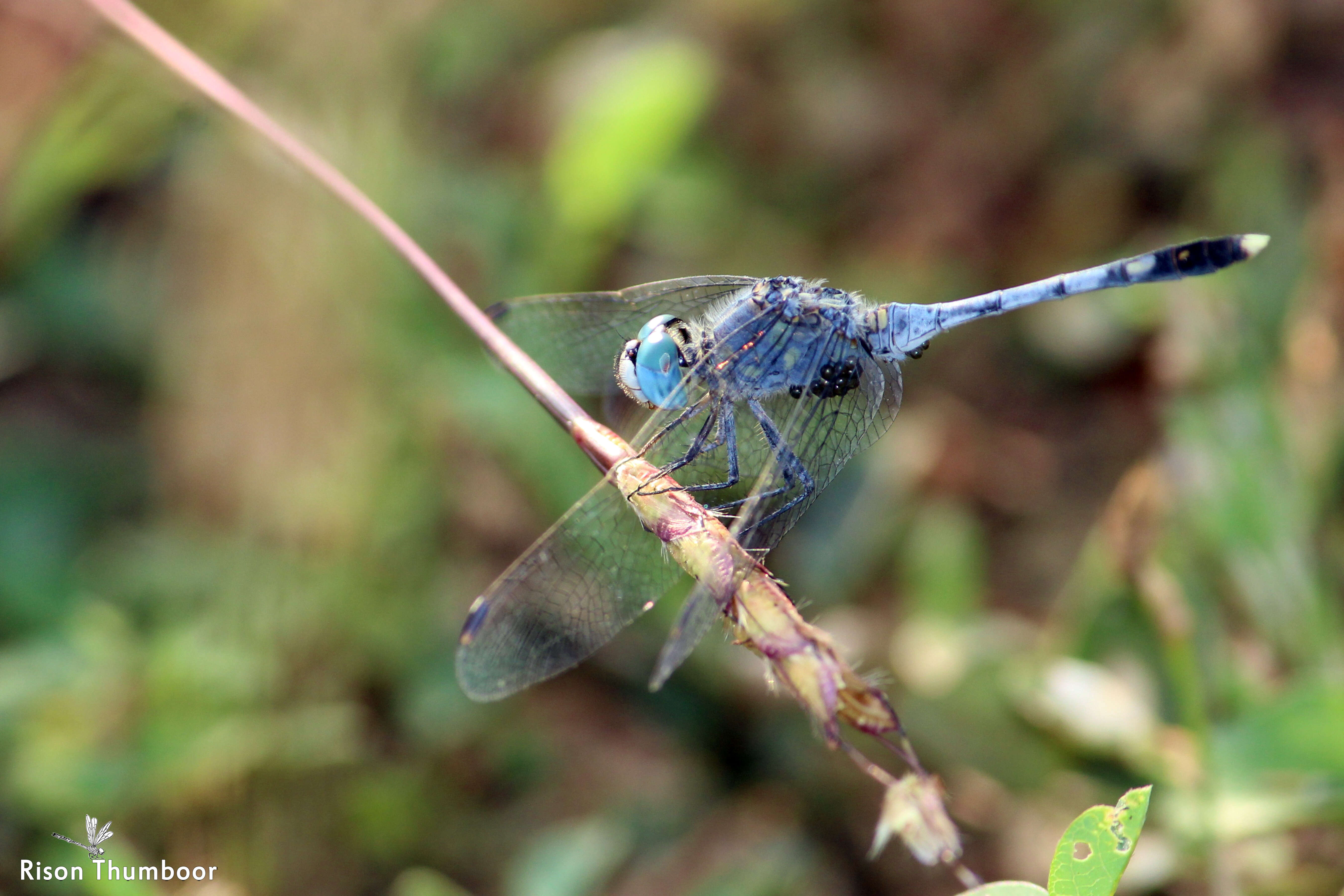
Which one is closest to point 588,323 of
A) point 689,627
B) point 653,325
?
point 653,325

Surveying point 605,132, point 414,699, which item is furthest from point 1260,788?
point 605,132

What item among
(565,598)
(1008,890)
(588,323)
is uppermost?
(588,323)

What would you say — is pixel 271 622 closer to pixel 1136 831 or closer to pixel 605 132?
pixel 605 132

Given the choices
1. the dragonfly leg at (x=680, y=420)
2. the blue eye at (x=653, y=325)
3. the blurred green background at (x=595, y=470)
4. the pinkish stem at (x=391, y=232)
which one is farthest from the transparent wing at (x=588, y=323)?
the pinkish stem at (x=391, y=232)

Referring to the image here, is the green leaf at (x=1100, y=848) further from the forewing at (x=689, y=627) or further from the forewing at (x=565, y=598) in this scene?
the forewing at (x=565, y=598)

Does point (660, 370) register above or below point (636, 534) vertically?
above

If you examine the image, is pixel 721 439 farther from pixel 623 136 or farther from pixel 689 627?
pixel 623 136
